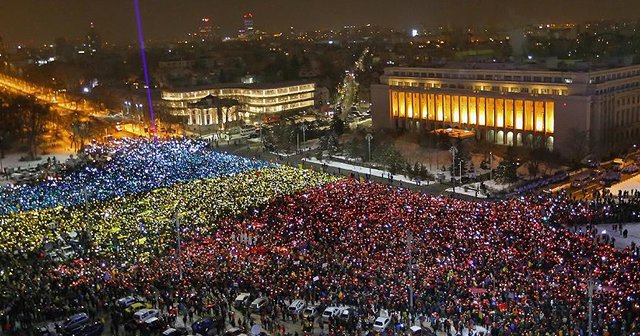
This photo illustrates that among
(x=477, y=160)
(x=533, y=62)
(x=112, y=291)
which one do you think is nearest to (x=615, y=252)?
(x=112, y=291)

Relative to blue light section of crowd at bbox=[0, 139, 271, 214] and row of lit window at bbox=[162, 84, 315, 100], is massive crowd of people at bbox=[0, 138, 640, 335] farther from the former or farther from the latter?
row of lit window at bbox=[162, 84, 315, 100]

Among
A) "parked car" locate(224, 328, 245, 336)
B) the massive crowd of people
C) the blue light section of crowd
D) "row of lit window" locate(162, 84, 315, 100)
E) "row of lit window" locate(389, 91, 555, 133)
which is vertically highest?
"row of lit window" locate(162, 84, 315, 100)

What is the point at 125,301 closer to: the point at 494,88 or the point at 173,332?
the point at 173,332

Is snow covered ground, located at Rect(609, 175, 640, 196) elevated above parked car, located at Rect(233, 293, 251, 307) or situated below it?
below

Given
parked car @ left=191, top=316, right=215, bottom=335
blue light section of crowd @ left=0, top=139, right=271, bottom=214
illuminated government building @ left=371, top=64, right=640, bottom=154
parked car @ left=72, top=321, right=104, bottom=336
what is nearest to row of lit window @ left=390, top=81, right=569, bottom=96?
illuminated government building @ left=371, top=64, right=640, bottom=154

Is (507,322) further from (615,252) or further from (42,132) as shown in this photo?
(42,132)

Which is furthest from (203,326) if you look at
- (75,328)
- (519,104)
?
(519,104)

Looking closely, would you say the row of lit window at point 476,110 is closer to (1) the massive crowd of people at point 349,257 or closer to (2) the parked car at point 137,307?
(1) the massive crowd of people at point 349,257
